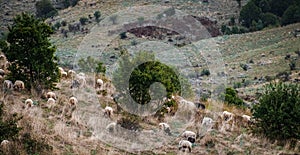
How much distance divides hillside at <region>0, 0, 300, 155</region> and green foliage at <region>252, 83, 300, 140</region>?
0.40m

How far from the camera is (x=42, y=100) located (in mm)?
14250

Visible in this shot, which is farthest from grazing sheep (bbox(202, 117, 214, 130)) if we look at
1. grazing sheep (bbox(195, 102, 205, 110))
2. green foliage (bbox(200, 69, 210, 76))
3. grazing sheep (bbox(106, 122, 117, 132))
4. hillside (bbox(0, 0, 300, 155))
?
green foliage (bbox(200, 69, 210, 76))

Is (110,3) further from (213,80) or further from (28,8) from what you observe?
(213,80)

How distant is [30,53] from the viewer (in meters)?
14.3

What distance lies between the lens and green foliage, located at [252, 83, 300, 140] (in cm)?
1202

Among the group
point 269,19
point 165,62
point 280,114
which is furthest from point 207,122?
point 269,19

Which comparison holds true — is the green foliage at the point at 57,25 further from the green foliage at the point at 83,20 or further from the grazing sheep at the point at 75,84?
the grazing sheep at the point at 75,84

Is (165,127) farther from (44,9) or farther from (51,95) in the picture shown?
(44,9)

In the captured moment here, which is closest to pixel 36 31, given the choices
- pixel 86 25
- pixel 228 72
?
pixel 228 72

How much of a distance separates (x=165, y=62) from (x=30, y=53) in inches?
1177

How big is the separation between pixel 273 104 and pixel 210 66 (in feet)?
131

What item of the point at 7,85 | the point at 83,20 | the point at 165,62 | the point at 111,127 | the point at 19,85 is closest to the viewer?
the point at 111,127

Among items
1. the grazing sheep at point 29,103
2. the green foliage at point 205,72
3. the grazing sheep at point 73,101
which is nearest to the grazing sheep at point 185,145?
the grazing sheep at point 73,101

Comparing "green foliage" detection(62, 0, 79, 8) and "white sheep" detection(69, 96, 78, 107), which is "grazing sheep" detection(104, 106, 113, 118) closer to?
"white sheep" detection(69, 96, 78, 107)
